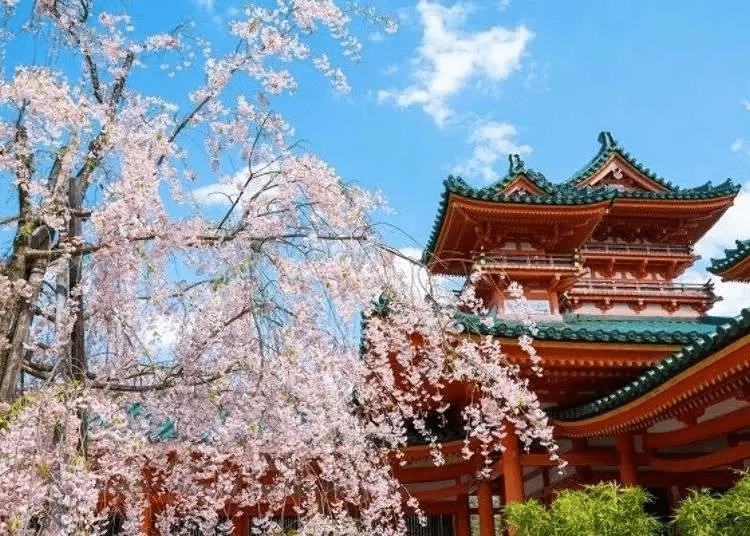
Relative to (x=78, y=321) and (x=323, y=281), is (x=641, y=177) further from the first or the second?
(x=78, y=321)

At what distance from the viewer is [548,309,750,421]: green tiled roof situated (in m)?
6.41

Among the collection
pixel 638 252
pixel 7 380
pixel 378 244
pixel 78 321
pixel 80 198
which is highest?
pixel 638 252

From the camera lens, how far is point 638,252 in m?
17.9

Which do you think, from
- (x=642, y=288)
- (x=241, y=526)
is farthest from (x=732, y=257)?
(x=241, y=526)

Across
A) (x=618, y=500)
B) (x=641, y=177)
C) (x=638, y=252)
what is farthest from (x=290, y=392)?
(x=641, y=177)

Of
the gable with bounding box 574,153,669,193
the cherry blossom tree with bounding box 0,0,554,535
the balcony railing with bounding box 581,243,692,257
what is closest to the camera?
the cherry blossom tree with bounding box 0,0,554,535

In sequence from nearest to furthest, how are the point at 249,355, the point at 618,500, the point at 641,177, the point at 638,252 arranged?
the point at 249,355, the point at 618,500, the point at 638,252, the point at 641,177

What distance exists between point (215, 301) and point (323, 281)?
1.09 metres

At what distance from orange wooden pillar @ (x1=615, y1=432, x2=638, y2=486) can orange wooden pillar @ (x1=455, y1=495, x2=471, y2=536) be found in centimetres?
485

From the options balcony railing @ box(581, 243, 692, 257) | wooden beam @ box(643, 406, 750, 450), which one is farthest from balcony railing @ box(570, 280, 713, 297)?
wooden beam @ box(643, 406, 750, 450)

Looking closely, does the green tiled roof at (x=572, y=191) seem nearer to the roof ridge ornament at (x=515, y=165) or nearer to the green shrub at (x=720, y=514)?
the roof ridge ornament at (x=515, y=165)

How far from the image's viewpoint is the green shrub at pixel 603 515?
6562mm

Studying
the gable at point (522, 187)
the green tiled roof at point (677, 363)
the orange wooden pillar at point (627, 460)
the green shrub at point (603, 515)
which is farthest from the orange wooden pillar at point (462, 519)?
the gable at point (522, 187)

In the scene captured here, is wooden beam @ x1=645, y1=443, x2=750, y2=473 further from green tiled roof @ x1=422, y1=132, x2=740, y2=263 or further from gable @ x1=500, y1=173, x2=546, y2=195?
gable @ x1=500, y1=173, x2=546, y2=195
